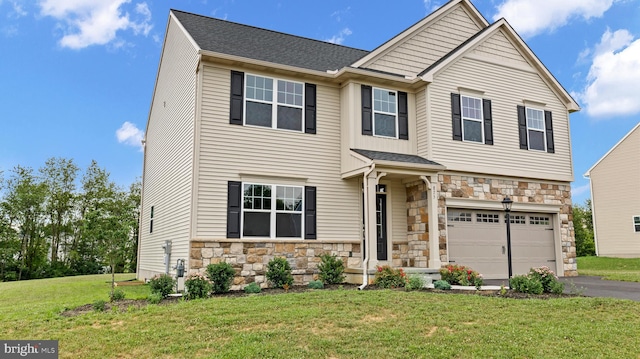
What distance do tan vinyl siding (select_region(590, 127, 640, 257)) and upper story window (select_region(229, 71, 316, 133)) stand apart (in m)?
20.3

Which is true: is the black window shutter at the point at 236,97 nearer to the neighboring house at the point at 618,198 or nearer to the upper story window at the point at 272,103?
the upper story window at the point at 272,103

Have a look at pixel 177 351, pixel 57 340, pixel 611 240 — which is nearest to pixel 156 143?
pixel 57 340

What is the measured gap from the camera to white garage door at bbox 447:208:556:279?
13.5 m

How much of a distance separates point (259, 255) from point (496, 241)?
23.4 ft

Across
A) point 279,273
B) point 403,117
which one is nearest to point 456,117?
point 403,117

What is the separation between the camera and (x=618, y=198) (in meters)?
25.6

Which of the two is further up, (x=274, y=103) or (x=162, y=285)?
(x=274, y=103)

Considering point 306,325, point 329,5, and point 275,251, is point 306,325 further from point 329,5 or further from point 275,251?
point 329,5

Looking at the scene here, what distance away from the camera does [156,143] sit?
16.3m

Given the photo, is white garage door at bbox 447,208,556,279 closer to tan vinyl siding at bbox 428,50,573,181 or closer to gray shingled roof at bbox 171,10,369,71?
tan vinyl siding at bbox 428,50,573,181

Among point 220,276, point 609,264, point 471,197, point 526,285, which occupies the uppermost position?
point 471,197

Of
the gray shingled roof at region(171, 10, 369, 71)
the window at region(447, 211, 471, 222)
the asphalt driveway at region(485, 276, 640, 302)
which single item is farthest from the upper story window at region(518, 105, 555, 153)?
the gray shingled roof at region(171, 10, 369, 71)

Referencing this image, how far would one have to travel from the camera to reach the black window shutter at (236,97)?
1170cm

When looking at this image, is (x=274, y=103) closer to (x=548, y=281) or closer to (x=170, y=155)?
(x=170, y=155)
